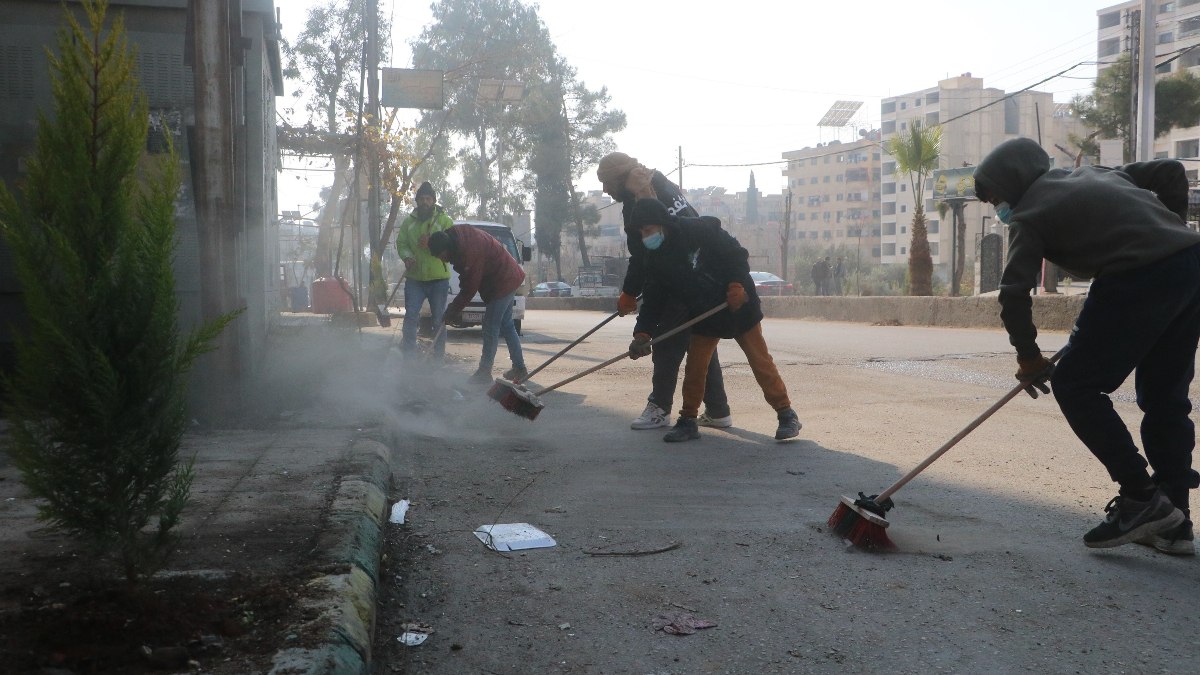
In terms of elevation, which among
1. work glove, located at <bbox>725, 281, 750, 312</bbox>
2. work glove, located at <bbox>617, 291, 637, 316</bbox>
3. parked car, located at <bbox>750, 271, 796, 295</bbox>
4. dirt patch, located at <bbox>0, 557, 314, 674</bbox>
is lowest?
parked car, located at <bbox>750, 271, 796, 295</bbox>

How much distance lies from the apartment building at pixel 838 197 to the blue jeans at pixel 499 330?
114604mm

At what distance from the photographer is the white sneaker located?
252 inches

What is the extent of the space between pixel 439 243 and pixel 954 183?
24.5 metres

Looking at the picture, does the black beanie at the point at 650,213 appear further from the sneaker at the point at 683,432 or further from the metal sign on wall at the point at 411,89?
the metal sign on wall at the point at 411,89

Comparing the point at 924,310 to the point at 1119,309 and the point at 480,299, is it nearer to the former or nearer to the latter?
the point at 480,299

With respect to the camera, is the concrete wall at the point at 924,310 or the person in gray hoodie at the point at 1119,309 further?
the concrete wall at the point at 924,310

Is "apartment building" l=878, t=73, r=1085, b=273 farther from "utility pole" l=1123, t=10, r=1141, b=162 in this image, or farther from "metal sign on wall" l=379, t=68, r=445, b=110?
"metal sign on wall" l=379, t=68, r=445, b=110

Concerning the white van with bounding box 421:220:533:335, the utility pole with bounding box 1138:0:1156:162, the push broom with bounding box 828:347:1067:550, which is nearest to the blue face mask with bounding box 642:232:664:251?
the push broom with bounding box 828:347:1067:550

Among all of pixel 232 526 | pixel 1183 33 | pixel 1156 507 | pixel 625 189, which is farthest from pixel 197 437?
pixel 1183 33

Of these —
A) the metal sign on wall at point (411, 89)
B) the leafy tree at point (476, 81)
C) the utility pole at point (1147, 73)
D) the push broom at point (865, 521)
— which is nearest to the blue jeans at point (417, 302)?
the push broom at point (865, 521)

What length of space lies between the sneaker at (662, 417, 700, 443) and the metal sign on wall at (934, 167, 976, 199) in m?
20.2

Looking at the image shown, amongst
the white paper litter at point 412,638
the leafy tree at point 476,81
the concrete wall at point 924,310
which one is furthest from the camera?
the leafy tree at point 476,81

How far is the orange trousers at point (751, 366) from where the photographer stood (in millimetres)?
5941

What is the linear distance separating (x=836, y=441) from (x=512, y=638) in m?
3.48
